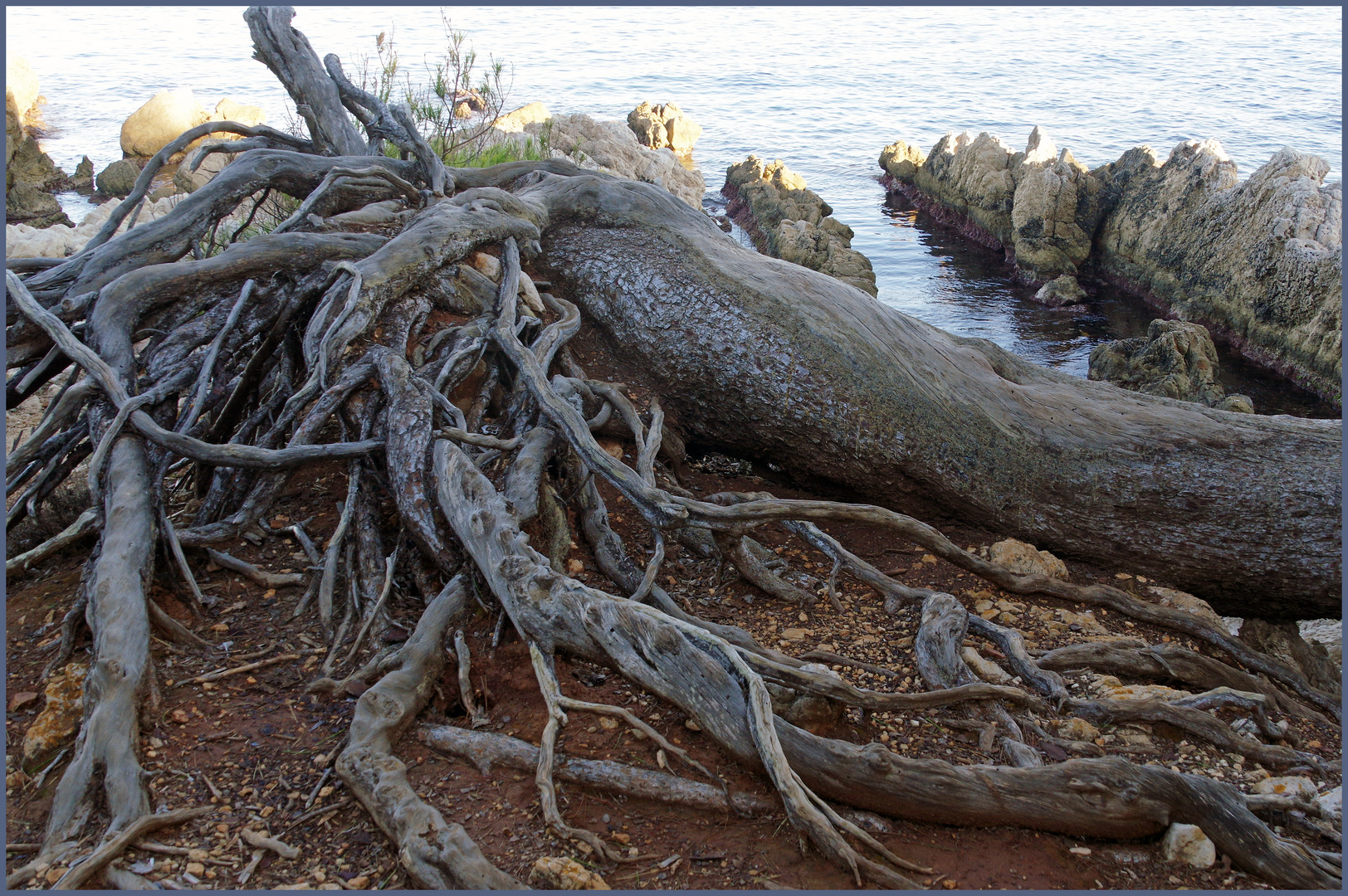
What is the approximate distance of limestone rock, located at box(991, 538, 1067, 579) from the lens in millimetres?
4590

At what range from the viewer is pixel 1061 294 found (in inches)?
580

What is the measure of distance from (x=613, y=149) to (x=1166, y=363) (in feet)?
32.0

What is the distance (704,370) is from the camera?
511 centimetres

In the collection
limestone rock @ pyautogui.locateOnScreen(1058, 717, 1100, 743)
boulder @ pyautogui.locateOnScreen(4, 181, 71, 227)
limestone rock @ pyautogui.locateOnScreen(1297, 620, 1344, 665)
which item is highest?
boulder @ pyautogui.locateOnScreen(4, 181, 71, 227)

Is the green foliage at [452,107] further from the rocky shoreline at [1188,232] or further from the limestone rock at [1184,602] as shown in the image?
the rocky shoreline at [1188,232]

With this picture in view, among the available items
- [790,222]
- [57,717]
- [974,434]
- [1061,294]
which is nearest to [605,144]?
[790,222]

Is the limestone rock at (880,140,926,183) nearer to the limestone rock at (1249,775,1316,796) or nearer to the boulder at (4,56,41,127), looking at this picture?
the limestone rock at (1249,775,1316,796)

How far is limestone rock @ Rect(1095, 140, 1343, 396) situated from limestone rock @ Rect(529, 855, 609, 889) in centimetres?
1213

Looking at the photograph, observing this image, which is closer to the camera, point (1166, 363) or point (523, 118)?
point (1166, 363)

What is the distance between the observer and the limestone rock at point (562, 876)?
2.41 m

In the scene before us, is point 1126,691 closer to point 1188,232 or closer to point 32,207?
point 1188,232

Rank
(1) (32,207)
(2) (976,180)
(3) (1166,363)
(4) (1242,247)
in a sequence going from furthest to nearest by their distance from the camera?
(2) (976,180) < (1) (32,207) < (4) (1242,247) < (3) (1166,363)

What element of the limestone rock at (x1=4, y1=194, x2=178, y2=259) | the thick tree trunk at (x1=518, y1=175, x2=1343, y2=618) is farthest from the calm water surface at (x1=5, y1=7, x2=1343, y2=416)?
the thick tree trunk at (x1=518, y1=175, x2=1343, y2=618)

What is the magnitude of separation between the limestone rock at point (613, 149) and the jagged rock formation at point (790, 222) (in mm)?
1463
